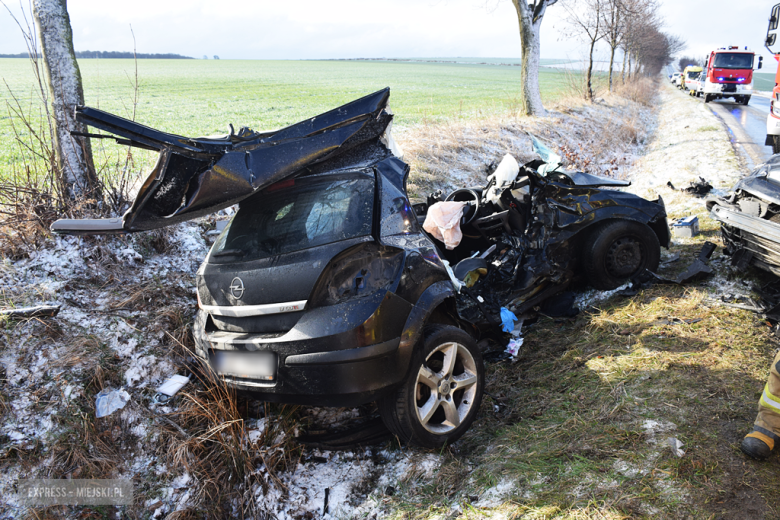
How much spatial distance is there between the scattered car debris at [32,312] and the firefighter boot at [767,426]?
462 cm

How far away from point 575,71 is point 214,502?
2759 cm

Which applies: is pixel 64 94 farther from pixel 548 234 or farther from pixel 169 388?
pixel 548 234

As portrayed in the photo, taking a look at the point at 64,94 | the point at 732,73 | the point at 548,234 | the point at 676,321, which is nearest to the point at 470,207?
the point at 548,234

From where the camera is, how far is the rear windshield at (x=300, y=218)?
2852 millimetres

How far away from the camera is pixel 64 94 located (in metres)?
4.85

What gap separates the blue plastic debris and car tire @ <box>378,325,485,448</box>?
3.28 ft

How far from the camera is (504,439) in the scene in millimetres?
3113

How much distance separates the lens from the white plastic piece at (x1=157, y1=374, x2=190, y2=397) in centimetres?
336

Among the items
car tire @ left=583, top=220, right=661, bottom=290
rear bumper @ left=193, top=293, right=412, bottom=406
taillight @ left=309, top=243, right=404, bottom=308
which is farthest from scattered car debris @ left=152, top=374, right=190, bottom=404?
car tire @ left=583, top=220, right=661, bottom=290

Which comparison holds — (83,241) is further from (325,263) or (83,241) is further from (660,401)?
(660,401)

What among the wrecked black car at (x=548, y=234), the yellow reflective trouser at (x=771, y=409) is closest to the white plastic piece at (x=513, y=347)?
the wrecked black car at (x=548, y=234)

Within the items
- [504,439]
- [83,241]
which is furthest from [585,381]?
[83,241]

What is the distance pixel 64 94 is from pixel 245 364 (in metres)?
3.95

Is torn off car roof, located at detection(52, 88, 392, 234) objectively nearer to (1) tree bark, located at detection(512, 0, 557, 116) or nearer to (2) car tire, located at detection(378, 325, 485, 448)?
(2) car tire, located at detection(378, 325, 485, 448)
